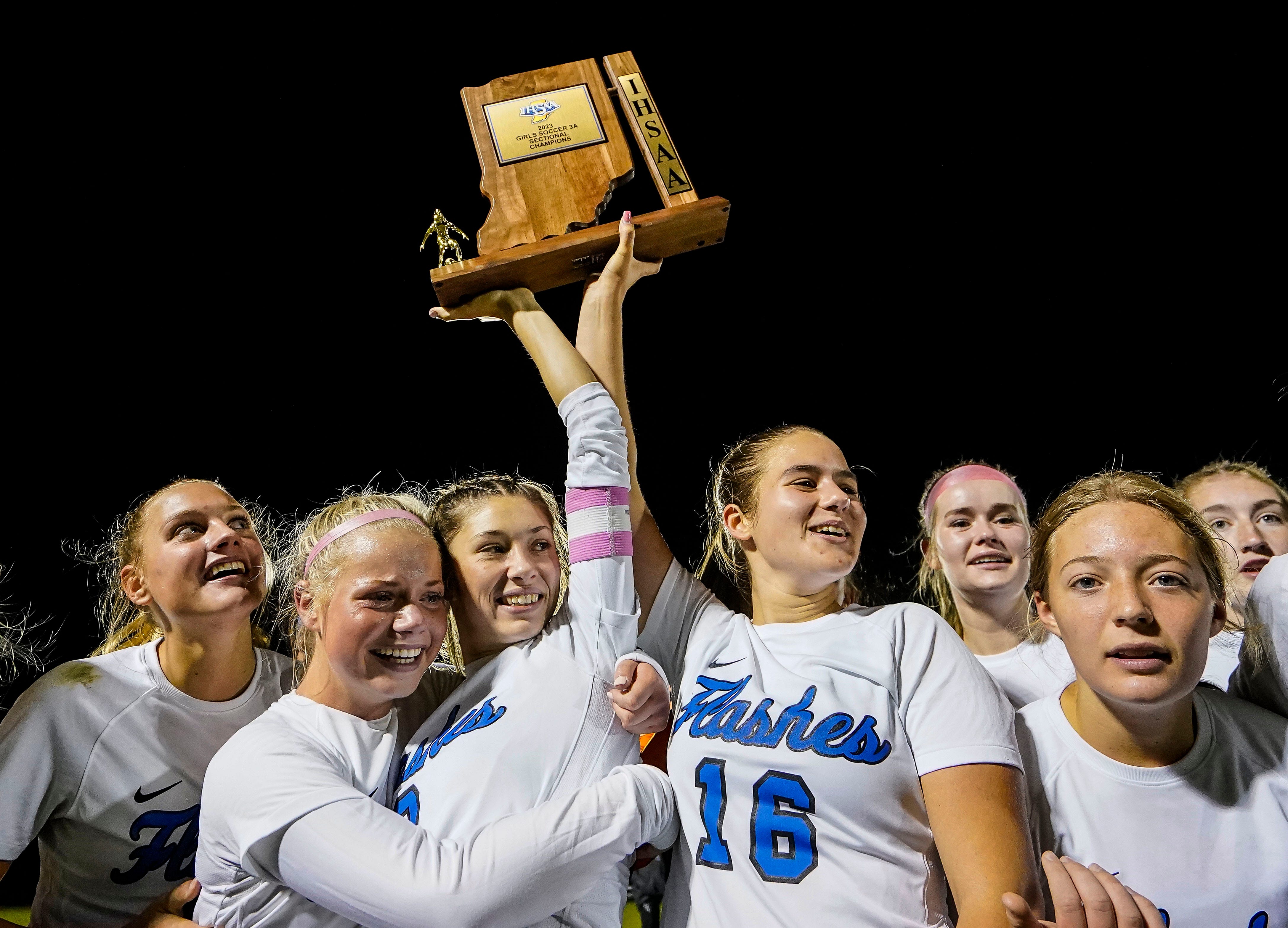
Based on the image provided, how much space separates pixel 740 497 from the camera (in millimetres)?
1879

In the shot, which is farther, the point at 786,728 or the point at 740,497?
the point at 740,497

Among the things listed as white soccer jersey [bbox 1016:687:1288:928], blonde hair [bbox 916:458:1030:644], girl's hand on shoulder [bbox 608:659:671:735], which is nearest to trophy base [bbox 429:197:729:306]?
girl's hand on shoulder [bbox 608:659:671:735]

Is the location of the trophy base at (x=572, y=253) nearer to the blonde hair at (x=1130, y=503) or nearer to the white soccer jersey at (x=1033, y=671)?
the blonde hair at (x=1130, y=503)

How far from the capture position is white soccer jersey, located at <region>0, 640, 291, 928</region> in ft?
5.65

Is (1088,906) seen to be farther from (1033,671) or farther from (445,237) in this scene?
(445,237)

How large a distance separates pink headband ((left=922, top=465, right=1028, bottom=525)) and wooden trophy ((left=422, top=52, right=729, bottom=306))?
33.5 inches

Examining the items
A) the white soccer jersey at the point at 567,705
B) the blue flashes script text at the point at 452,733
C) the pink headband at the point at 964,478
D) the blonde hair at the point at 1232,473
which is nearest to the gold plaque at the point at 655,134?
the white soccer jersey at the point at 567,705

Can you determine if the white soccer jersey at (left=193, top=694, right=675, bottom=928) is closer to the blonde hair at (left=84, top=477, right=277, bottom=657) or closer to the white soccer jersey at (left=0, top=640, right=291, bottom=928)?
the white soccer jersey at (left=0, top=640, right=291, bottom=928)

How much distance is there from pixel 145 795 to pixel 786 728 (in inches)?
46.5

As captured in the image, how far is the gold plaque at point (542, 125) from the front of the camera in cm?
201

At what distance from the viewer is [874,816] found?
138 centimetres

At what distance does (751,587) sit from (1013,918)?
0.85 meters

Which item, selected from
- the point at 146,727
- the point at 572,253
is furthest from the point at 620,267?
the point at 146,727

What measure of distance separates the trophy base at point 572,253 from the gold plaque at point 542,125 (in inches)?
8.4
